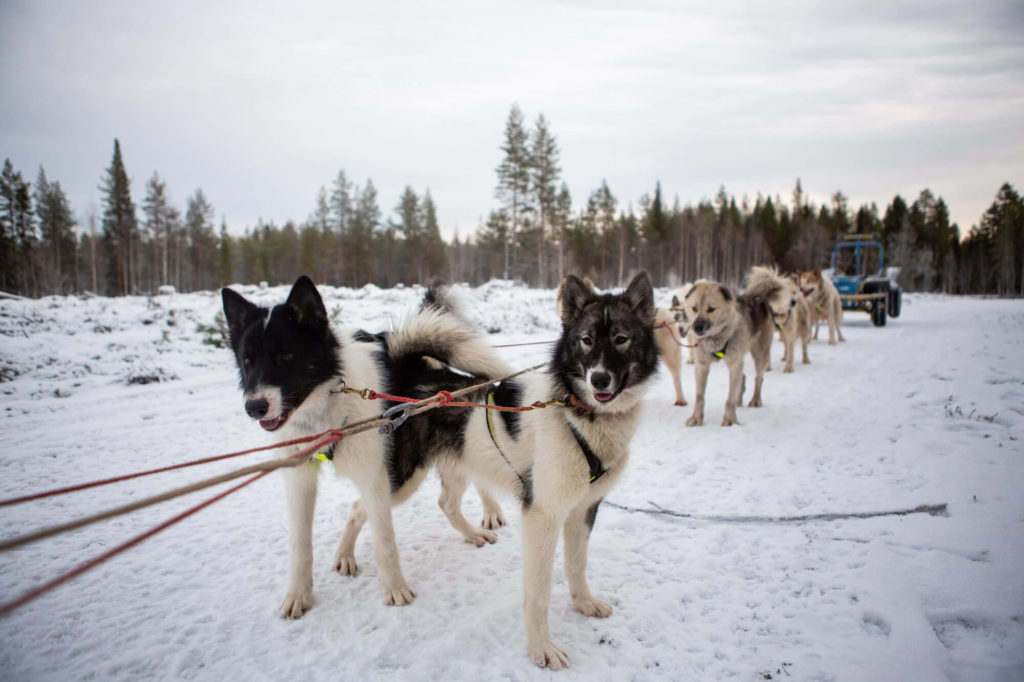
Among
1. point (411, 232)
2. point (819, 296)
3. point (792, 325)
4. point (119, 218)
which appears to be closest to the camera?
point (792, 325)

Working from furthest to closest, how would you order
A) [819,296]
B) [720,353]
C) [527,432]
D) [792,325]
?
[819,296], [792,325], [720,353], [527,432]

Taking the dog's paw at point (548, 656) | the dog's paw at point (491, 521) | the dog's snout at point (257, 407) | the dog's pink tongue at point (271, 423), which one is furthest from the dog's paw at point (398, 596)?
the dog's snout at point (257, 407)

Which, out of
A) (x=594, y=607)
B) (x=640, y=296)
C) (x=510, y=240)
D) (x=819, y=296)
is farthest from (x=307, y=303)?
(x=510, y=240)

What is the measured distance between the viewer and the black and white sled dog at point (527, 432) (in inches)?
97.1

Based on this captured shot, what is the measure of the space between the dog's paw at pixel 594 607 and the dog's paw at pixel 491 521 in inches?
47.0

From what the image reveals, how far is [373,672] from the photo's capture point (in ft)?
7.53

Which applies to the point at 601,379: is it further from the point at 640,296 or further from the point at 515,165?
the point at 515,165

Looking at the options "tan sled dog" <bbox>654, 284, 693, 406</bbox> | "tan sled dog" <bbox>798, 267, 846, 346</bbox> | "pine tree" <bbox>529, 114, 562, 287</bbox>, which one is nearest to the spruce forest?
"pine tree" <bbox>529, 114, 562, 287</bbox>

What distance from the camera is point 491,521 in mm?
3807

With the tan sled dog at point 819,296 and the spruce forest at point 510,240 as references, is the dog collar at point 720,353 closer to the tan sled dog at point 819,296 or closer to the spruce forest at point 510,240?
the tan sled dog at point 819,296

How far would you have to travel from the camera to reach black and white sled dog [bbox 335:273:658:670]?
244 centimetres

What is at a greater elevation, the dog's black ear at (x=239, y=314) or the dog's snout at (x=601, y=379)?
the dog's black ear at (x=239, y=314)

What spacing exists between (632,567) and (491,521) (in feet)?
3.97

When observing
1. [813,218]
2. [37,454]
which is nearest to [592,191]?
[813,218]
